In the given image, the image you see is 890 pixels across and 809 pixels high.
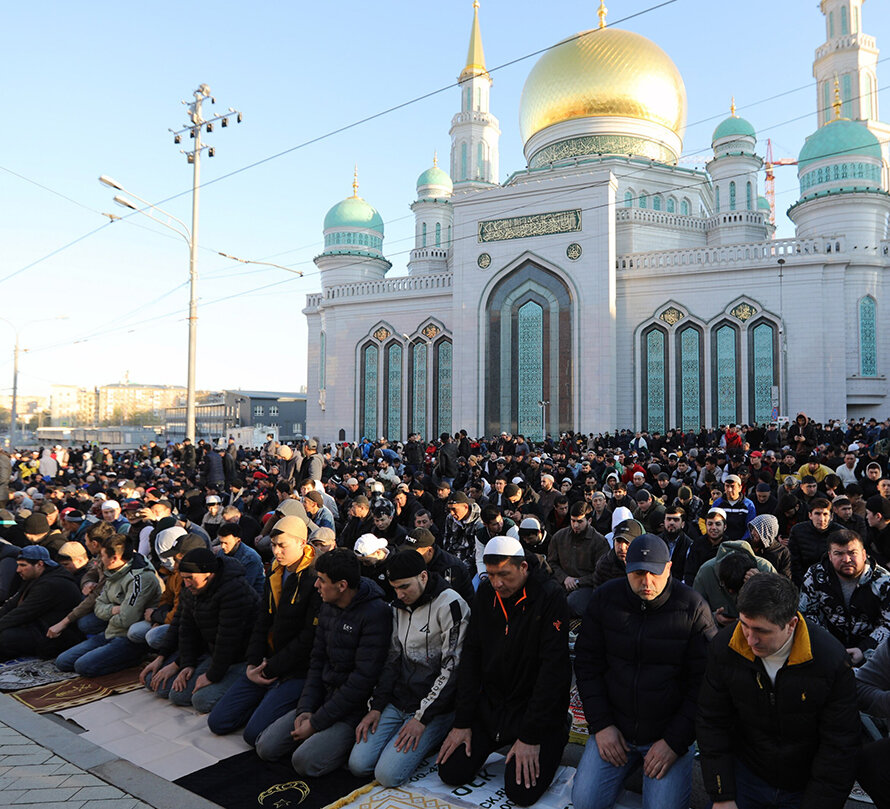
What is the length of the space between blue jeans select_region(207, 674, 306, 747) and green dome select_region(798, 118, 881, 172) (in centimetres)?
2414

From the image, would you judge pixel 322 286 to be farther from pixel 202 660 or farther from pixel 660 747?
pixel 660 747

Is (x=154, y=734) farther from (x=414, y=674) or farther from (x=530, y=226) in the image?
(x=530, y=226)

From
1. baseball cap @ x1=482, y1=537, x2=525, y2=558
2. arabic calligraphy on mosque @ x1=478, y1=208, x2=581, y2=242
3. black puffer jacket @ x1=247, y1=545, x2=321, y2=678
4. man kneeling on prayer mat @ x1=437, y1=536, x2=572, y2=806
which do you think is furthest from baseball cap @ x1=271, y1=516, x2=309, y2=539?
arabic calligraphy on mosque @ x1=478, y1=208, x2=581, y2=242

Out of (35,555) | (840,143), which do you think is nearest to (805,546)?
(35,555)

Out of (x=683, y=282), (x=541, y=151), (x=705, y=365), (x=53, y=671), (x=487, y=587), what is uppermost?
(x=541, y=151)

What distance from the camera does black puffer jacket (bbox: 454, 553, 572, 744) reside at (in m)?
3.36

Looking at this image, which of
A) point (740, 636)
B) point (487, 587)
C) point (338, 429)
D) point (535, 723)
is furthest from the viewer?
point (338, 429)

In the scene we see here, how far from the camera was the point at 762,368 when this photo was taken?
2038cm

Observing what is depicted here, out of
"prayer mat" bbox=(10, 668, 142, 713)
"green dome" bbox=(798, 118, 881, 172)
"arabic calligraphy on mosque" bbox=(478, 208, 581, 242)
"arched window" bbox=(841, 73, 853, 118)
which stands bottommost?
"prayer mat" bbox=(10, 668, 142, 713)

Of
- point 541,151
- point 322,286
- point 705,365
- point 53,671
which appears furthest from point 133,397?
point 53,671

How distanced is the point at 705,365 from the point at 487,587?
19.2 m

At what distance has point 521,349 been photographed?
23.1 m

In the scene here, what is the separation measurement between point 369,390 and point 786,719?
79.5 feet

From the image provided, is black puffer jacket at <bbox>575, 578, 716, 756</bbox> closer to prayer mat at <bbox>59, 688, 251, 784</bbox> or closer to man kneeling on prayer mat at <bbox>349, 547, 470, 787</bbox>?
man kneeling on prayer mat at <bbox>349, 547, 470, 787</bbox>
